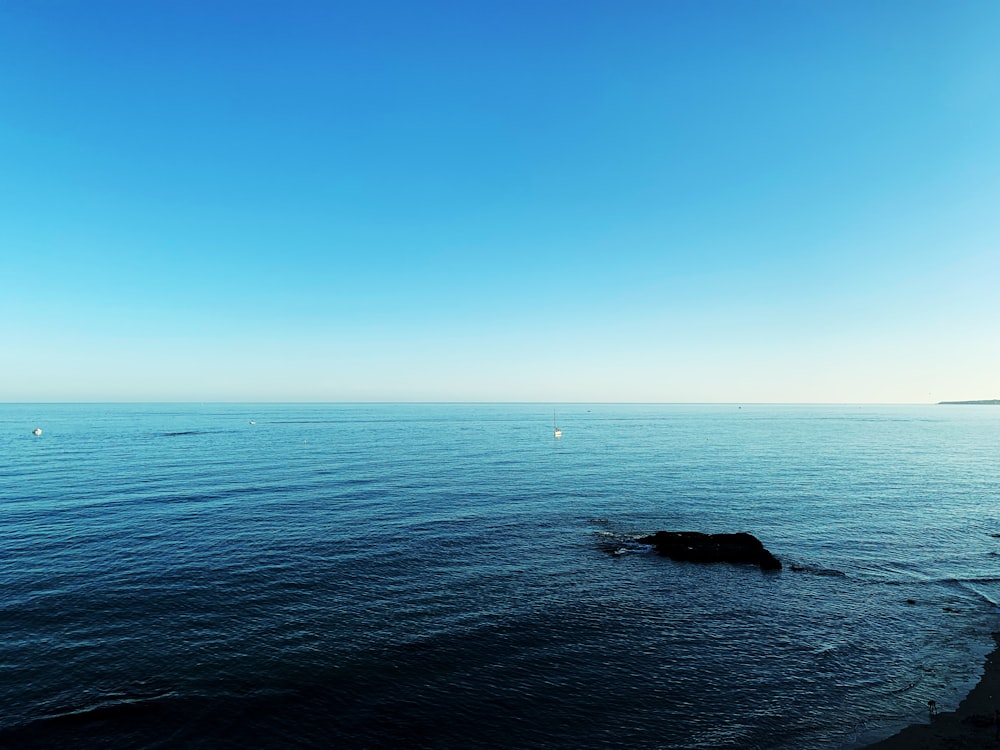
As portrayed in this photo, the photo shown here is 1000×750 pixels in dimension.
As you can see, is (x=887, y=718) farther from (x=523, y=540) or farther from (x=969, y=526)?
(x=969, y=526)

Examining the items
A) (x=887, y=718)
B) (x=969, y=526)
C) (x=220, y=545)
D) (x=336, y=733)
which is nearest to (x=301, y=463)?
(x=220, y=545)

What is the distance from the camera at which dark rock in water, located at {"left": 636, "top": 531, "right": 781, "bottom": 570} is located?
42812 mm

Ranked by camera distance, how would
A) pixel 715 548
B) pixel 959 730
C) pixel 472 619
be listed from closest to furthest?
pixel 959 730
pixel 472 619
pixel 715 548

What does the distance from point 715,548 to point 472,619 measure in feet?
79.1

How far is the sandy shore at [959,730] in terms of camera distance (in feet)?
67.3

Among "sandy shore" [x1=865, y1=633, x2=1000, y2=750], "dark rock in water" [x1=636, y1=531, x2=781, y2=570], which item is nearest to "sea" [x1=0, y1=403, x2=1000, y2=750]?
"sandy shore" [x1=865, y1=633, x2=1000, y2=750]

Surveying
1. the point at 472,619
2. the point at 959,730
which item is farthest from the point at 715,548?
the point at 472,619

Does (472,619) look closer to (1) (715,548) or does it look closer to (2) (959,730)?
(2) (959,730)

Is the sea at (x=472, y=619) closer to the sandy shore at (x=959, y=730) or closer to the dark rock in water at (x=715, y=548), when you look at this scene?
the sandy shore at (x=959, y=730)

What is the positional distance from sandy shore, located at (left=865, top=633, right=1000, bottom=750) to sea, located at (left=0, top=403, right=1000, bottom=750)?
Answer: 775mm

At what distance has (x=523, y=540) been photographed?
4706cm

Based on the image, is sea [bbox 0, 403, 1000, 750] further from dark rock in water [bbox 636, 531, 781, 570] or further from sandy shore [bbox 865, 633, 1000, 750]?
dark rock in water [bbox 636, 531, 781, 570]

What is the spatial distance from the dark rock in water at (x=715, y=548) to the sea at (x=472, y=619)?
4.55 ft

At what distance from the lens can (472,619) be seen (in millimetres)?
31219
